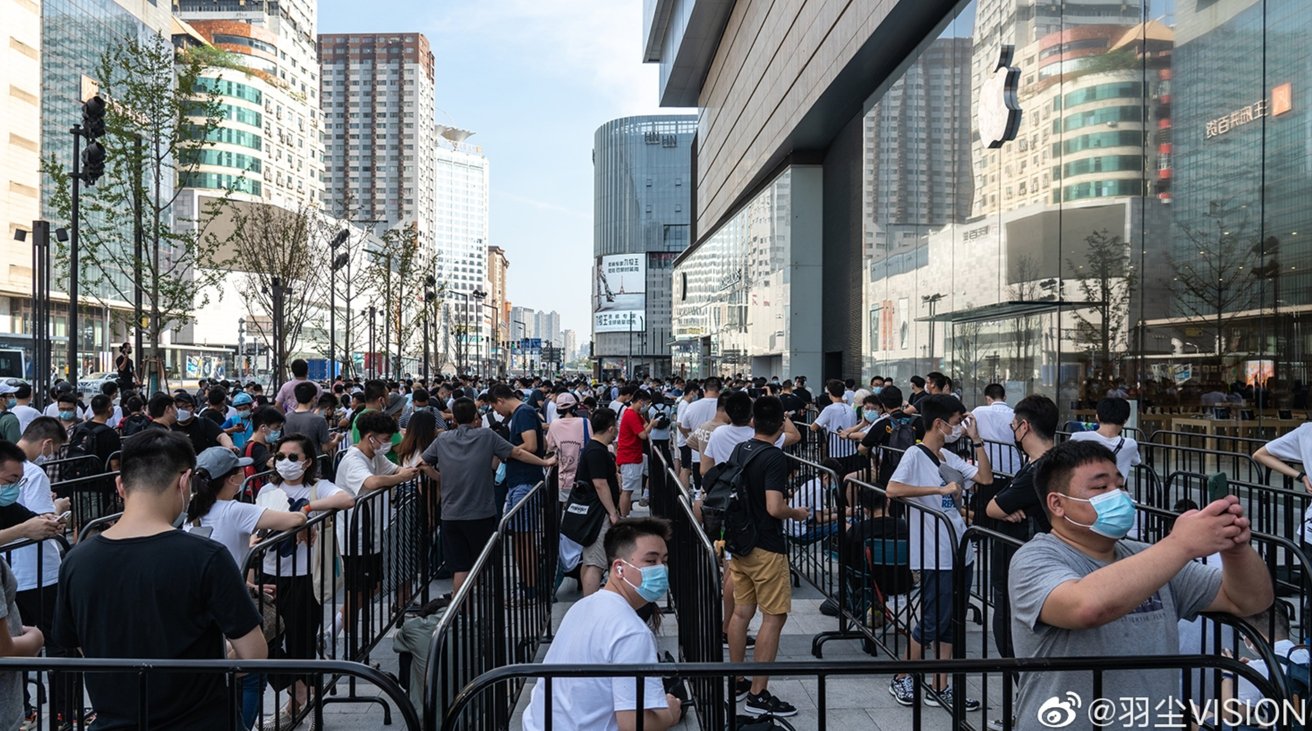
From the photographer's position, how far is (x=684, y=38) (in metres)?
62.4

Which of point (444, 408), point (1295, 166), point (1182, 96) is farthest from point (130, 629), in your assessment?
point (1182, 96)

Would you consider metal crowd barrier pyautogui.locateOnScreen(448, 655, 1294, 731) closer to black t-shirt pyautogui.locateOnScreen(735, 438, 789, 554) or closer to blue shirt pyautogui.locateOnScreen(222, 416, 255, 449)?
black t-shirt pyautogui.locateOnScreen(735, 438, 789, 554)

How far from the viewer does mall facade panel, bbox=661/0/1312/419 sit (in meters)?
14.6

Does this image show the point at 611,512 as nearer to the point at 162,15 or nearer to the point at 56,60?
the point at 56,60

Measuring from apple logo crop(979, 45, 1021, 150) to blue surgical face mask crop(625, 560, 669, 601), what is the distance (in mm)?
19614

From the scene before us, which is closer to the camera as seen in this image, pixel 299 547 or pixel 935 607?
pixel 935 607

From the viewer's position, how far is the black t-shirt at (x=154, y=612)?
3.46 meters

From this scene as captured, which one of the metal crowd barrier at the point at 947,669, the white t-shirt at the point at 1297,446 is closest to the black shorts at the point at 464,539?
the metal crowd barrier at the point at 947,669

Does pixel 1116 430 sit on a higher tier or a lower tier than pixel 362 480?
higher

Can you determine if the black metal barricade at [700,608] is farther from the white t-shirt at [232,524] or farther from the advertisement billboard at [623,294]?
the advertisement billboard at [623,294]

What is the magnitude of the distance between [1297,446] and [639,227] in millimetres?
159407

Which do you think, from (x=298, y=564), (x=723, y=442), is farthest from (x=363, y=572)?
(x=723, y=442)

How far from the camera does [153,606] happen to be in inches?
138

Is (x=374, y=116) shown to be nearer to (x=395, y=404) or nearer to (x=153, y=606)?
(x=395, y=404)
